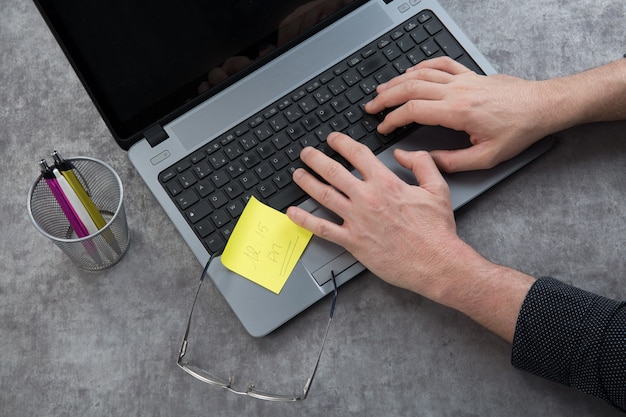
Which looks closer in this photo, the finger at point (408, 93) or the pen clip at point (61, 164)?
the pen clip at point (61, 164)

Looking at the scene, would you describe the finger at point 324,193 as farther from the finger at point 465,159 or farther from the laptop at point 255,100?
the finger at point 465,159

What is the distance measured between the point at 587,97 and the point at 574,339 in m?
0.36

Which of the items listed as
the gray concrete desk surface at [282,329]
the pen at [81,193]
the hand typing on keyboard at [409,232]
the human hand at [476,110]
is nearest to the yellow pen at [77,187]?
the pen at [81,193]

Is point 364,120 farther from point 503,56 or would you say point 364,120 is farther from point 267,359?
point 267,359

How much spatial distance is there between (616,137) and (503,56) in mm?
216

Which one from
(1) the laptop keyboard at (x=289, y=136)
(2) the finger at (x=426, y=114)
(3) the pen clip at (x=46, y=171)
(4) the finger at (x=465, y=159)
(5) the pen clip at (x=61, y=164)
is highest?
(3) the pen clip at (x=46, y=171)

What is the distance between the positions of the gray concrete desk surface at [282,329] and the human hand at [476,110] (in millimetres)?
73

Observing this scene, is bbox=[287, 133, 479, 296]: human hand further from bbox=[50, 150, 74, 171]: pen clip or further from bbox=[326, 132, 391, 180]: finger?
bbox=[50, 150, 74, 171]: pen clip

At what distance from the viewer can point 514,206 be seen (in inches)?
41.5

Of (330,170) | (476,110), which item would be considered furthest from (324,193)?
(476,110)

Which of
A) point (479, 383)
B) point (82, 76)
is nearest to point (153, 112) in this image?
point (82, 76)

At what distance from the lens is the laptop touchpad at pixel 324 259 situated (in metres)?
1.00

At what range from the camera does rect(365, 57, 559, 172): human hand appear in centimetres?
102

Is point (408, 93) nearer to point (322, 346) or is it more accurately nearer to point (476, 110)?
point (476, 110)
